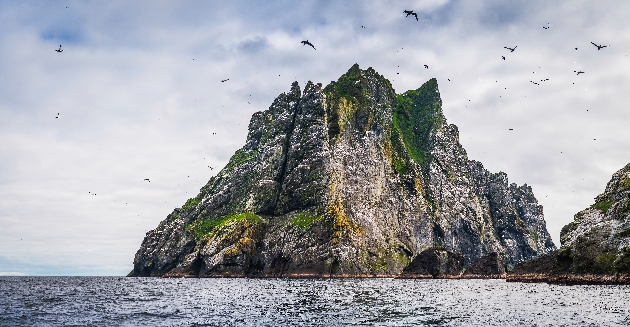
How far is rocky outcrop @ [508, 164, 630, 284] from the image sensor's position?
279ft

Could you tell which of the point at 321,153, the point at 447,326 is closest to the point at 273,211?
the point at 321,153

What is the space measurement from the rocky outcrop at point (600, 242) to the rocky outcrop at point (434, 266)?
6111cm

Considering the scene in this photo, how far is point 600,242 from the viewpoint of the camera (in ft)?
295

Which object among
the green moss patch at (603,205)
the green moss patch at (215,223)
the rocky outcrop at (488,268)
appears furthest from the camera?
the green moss patch at (215,223)

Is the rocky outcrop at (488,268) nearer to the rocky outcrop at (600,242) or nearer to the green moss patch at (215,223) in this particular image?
the rocky outcrop at (600,242)

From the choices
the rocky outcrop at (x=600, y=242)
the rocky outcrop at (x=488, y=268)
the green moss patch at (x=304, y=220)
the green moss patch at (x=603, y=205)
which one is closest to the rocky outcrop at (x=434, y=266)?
the rocky outcrop at (x=488, y=268)

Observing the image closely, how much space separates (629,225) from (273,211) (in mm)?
133454

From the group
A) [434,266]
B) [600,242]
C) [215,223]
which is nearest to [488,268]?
[434,266]

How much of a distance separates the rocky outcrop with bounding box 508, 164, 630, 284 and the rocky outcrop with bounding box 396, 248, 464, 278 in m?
61.1

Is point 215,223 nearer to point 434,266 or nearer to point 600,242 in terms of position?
point 434,266

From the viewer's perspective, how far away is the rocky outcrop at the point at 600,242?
8500cm

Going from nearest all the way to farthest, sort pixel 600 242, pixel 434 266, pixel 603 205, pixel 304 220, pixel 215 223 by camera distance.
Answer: pixel 600 242, pixel 603 205, pixel 434 266, pixel 304 220, pixel 215 223

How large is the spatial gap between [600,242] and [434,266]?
87.5 m

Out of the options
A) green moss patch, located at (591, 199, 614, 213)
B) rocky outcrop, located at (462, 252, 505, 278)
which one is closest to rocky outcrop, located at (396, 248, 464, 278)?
rocky outcrop, located at (462, 252, 505, 278)
